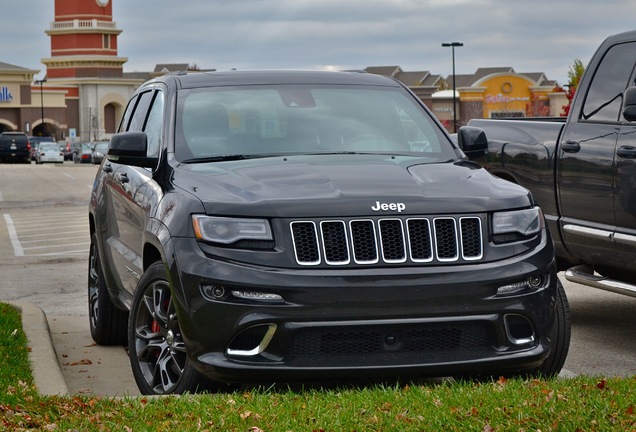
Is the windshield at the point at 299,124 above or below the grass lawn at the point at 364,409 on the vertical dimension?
above

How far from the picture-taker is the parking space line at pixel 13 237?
1630 cm

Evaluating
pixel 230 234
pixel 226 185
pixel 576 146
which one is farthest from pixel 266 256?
pixel 576 146

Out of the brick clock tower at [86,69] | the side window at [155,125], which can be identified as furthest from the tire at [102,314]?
the brick clock tower at [86,69]

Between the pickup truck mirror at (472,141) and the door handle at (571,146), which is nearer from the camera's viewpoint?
the pickup truck mirror at (472,141)

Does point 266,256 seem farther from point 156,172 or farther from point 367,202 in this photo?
point 156,172

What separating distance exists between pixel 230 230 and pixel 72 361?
3215 mm

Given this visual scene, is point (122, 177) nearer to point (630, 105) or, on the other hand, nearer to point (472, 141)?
point (472, 141)

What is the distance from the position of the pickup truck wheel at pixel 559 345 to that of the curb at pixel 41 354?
101 inches

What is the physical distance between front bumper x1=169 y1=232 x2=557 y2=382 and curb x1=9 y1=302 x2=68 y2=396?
1168 mm

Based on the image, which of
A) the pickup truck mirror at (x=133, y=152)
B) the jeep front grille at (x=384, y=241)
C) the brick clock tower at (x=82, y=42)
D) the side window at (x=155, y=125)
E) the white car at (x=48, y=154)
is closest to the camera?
the jeep front grille at (x=384, y=241)

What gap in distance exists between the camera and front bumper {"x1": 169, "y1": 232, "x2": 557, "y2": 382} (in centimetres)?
561

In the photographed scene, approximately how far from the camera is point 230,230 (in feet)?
19.0

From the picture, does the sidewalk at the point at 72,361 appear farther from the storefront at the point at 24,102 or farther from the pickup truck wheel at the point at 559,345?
the storefront at the point at 24,102

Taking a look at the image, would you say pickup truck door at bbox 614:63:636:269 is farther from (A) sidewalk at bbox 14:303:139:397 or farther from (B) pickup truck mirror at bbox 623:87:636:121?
(A) sidewalk at bbox 14:303:139:397
